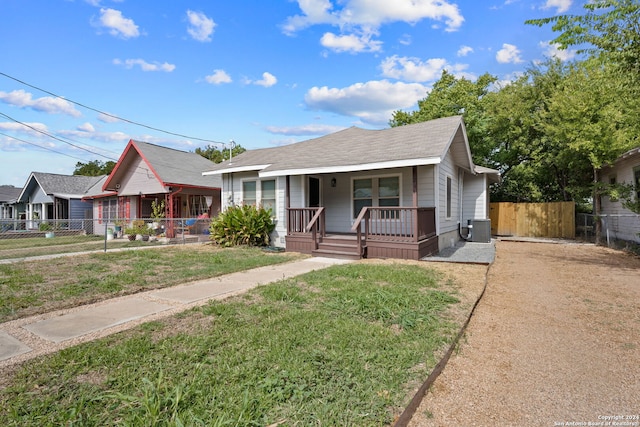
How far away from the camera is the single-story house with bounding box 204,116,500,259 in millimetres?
8422

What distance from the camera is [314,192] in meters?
11.2

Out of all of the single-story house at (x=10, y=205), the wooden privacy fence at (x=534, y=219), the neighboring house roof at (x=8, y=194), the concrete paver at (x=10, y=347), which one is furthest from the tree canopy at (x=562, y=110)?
the neighboring house roof at (x=8, y=194)

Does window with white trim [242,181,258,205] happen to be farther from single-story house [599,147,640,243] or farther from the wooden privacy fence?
the wooden privacy fence

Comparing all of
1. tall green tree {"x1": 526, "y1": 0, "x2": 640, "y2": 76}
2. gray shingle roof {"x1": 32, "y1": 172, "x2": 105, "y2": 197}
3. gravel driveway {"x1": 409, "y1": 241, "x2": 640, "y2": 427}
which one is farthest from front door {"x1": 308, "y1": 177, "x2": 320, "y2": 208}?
gray shingle roof {"x1": 32, "y1": 172, "x2": 105, "y2": 197}

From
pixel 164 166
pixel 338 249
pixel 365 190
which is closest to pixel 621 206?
pixel 365 190

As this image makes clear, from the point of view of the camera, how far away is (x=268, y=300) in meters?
4.56

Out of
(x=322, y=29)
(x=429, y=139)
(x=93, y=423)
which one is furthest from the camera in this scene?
(x=322, y=29)

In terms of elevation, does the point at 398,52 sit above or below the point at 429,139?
above

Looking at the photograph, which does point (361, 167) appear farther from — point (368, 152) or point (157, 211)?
point (157, 211)

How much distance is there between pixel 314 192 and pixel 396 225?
3697mm

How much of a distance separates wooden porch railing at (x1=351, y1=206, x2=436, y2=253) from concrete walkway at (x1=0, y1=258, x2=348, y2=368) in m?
3.36

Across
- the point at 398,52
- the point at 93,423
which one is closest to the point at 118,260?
the point at 93,423

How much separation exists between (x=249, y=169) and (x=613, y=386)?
417 inches

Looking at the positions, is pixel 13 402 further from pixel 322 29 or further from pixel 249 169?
pixel 322 29
